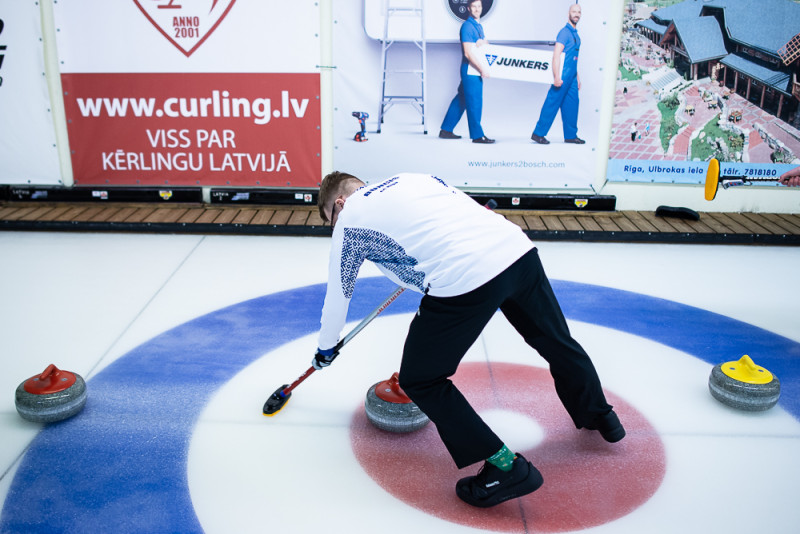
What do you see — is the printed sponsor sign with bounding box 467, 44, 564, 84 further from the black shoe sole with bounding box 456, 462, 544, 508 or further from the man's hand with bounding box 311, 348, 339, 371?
the black shoe sole with bounding box 456, 462, 544, 508

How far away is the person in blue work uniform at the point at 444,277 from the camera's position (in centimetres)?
250

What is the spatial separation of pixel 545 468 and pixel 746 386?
1136 millimetres

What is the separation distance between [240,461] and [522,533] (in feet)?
4.09

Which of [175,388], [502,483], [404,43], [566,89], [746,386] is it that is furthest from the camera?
[566,89]

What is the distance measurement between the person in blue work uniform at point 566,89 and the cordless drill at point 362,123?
1.60 metres

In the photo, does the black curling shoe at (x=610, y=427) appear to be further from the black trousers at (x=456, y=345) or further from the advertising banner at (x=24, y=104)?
the advertising banner at (x=24, y=104)

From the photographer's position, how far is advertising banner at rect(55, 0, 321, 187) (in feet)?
20.1

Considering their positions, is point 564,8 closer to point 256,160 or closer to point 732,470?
point 256,160

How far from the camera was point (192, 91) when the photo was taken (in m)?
6.31

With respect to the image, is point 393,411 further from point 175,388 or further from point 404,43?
point 404,43

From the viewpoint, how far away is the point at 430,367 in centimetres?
254

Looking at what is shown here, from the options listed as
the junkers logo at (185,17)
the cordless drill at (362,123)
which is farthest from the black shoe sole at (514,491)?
the junkers logo at (185,17)

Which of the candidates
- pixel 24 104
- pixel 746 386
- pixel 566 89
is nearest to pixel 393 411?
pixel 746 386

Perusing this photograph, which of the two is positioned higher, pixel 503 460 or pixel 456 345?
pixel 456 345
